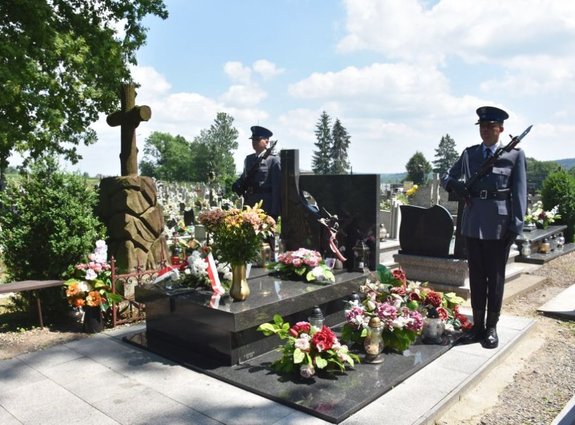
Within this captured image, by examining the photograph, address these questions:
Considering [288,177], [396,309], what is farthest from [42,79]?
[396,309]

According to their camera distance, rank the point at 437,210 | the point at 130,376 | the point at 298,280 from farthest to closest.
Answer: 1. the point at 437,210
2. the point at 298,280
3. the point at 130,376

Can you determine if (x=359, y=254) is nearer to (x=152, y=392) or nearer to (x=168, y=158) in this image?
(x=152, y=392)

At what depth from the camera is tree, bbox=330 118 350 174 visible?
71750 mm

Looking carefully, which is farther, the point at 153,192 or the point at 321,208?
the point at 153,192

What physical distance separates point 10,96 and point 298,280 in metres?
9.85

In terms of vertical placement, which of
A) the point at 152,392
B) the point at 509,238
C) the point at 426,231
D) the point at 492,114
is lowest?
the point at 152,392

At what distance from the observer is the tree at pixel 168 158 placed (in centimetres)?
8894

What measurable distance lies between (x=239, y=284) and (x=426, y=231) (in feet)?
14.9

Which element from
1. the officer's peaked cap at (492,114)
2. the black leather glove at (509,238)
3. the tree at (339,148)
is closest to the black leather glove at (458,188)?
the black leather glove at (509,238)

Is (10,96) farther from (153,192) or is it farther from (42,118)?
(153,192)

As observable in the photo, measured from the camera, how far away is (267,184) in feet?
23.2

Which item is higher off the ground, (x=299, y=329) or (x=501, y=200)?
(x=501, y=200)

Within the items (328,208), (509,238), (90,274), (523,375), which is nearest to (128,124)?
(90,274)

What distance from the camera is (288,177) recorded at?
675 cm
